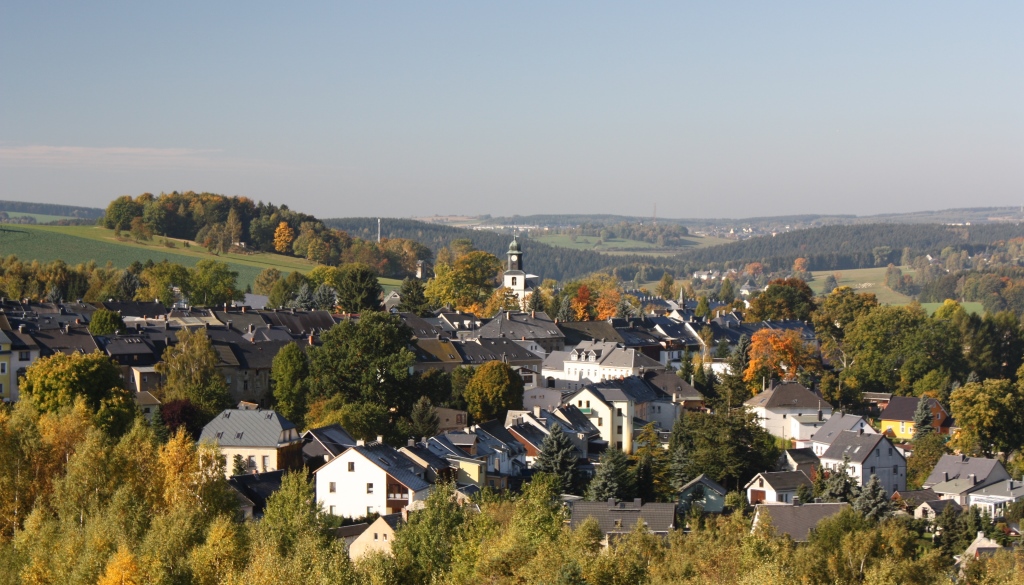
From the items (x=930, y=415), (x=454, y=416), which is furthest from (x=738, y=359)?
(x=454, y=416)

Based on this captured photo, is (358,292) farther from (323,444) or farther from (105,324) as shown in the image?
(323,444)

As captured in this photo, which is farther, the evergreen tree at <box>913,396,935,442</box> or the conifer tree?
the evergreen tree at <box>913,396,935,442</box>

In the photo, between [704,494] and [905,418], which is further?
[905,418]

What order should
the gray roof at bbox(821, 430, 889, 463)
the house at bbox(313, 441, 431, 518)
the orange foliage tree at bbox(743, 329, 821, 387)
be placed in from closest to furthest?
the house at bbox(313, 441, 431, 518) → the gray roof at bbox(821, 430, 889, 463) → the orange foliage tree at bbox(743, 329, 821, 387)

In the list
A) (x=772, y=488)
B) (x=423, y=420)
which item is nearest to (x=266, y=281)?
(x=423, y=420)

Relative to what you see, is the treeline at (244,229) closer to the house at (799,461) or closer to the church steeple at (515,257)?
the church steeple at (515,257)

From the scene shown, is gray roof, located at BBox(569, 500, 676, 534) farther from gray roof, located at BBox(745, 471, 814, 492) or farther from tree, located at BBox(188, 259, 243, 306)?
tree, located at BBox(188, 259, 243, 306)

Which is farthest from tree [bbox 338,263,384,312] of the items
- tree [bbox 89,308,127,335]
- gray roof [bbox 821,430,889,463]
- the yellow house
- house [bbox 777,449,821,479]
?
gray roof [bbox 821,430,889,463]
